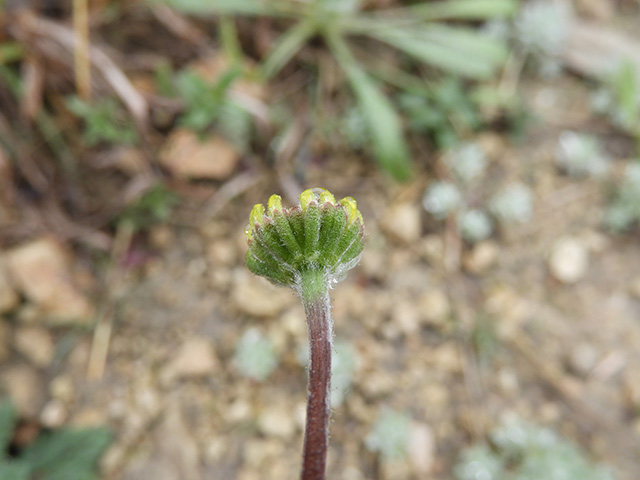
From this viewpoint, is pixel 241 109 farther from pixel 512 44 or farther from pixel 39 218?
pixel 512 44

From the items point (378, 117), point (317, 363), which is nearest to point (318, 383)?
point (317, 363)

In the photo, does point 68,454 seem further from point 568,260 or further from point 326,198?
point 568,260

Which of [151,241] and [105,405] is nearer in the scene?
[105,405]

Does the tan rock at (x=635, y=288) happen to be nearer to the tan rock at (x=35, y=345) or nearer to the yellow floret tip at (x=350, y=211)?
the yellow floret tip at (x=350, y=211)

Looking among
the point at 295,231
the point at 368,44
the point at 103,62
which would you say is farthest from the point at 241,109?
the point at 295,231

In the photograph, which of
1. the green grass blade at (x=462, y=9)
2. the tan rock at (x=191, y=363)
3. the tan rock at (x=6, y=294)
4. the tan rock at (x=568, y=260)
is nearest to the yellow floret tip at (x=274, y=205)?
the tan rock at (x=191, y=363)

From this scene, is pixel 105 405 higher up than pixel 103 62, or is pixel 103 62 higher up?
pixel 103 62
